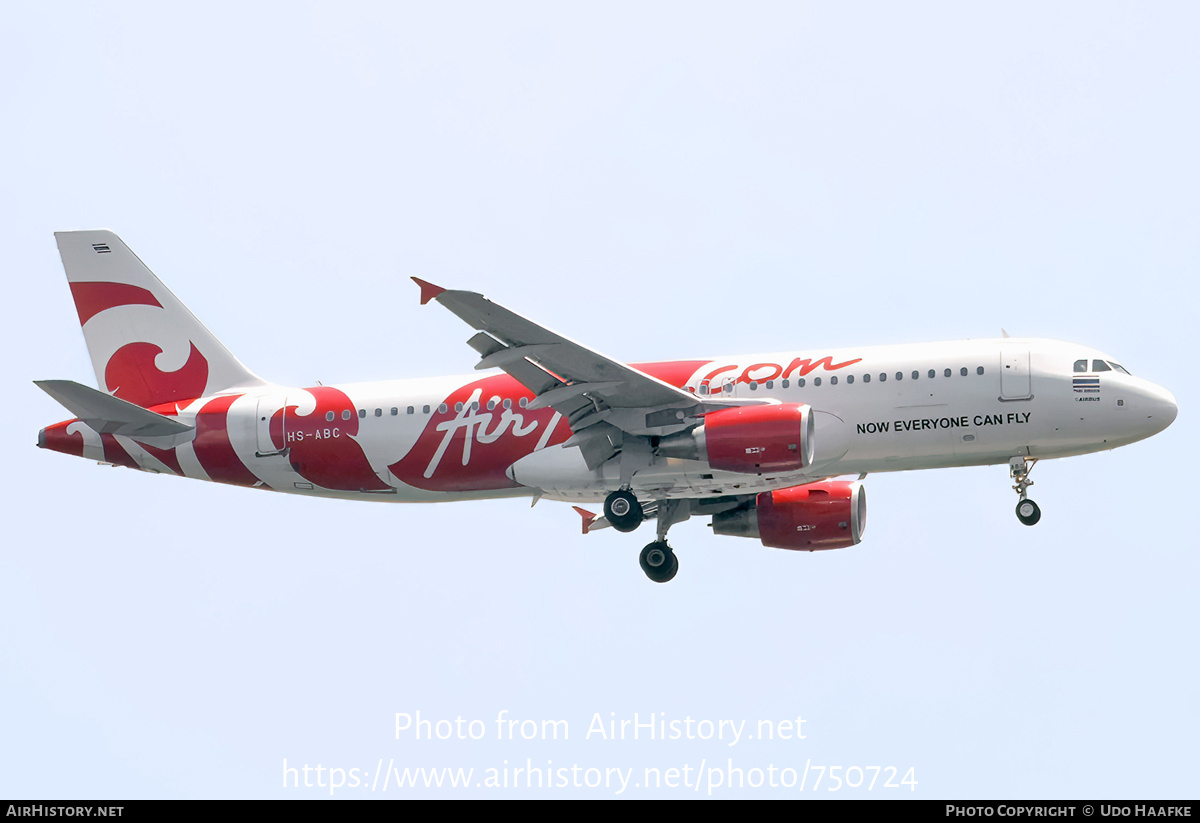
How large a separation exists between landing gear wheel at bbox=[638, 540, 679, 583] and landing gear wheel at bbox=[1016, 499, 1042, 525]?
28.6ft

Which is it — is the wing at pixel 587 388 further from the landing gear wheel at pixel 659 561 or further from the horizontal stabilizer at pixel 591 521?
the horizontal stabilizer at pixel 591 521

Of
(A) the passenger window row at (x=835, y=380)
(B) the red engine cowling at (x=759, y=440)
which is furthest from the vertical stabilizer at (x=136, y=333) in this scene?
(B) the red engine cowling at (x=759, y=440)

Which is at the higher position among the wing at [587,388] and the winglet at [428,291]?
the winglet at [428,291]

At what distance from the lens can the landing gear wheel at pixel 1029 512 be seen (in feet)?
108

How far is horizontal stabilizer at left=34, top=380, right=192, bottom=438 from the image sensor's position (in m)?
33.3

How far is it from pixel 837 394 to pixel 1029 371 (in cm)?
440

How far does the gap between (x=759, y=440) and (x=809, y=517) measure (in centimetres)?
585

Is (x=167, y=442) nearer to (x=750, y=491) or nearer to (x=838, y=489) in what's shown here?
(x=750, y=491)

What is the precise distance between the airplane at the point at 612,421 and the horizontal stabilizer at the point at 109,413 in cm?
6

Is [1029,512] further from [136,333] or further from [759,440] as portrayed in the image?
[136,333]

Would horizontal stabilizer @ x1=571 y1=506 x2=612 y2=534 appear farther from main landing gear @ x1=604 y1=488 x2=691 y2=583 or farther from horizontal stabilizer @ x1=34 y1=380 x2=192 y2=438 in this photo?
horizontal stabilizer @ x1=34 y1=380 x2=192 y2=438

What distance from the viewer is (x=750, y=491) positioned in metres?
34.4

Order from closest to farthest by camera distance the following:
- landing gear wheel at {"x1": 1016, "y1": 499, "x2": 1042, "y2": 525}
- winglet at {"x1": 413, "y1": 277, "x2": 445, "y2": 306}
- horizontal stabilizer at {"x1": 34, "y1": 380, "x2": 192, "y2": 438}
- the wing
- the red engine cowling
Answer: winglet at {"x1": 413, "y1": 277, "x2": 445, "y2": 306}
the wing
the red engine cowling
landing gear wheel at {"x1": 1016, "y1": 499, "x2": 1042, "y2": 525}
horizontal stabilizer at {"x1": 34, "y1": 380, "x2": 192, "y2": 438}

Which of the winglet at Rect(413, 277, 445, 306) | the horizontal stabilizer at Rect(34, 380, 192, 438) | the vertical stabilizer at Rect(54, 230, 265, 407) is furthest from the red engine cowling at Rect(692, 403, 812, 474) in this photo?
the horizontal stabilizer at Rect(34, 380, 192, 438)
